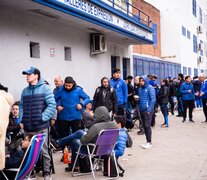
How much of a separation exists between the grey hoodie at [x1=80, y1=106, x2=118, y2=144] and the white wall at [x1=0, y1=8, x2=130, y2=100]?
10.1 feet

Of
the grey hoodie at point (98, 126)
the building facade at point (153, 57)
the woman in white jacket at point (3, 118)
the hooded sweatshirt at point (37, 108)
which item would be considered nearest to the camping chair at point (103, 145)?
the grey hoodie at point (98, 126)

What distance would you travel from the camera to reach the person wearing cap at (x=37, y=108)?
6.25m

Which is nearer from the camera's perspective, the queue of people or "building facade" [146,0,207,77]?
the queue of people

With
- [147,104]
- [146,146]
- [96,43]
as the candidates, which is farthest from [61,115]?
[96,43]

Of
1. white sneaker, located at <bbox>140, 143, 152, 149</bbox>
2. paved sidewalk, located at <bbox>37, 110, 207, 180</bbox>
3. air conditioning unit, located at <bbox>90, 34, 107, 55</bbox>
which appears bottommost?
paved sidewalk, located at <bbox>37, 110, 207, 180</bbox>

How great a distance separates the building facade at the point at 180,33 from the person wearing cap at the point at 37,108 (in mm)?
24560

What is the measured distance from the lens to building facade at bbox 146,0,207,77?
31.1 metres

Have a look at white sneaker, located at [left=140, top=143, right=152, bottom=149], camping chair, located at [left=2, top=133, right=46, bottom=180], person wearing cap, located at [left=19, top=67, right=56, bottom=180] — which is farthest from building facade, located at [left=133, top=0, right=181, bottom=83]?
camping chair, located at [left=2, top=133, right=46, bottom=180]

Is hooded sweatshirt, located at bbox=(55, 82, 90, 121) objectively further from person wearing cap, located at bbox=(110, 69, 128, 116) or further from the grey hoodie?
person wearing cap, located at bbox=(110, 69, 128, 116)

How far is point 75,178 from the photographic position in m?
6.85

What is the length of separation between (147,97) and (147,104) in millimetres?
188

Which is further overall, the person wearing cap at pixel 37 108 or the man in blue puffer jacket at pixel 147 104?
the man in blue puffer jacket at pixel 147 104

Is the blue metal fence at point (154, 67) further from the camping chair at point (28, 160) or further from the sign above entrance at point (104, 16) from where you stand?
the camping chair at point (28, 160)


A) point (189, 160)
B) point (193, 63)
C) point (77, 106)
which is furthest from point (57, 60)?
point (193, 63)
